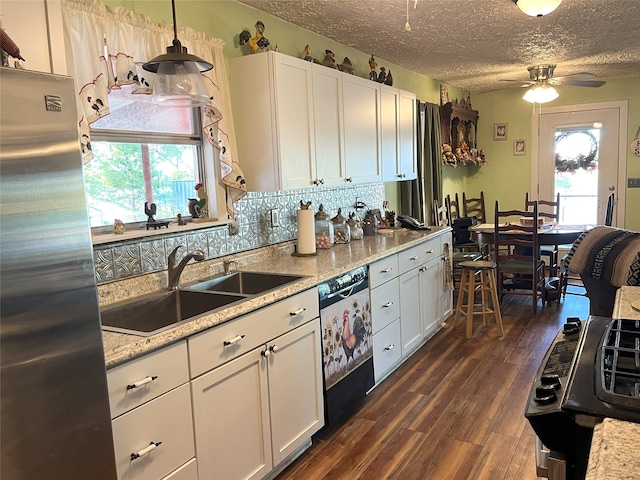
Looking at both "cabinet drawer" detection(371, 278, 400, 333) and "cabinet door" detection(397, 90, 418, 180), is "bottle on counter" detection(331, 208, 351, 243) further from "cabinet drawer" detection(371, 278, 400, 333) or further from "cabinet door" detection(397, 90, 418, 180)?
"cabinet door" detection(397, 90, 418, 180)

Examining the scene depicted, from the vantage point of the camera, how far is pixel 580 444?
0.98 m

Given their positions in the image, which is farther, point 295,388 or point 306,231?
point 306,231

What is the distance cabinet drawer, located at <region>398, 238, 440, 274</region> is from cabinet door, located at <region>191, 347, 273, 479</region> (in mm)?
1605

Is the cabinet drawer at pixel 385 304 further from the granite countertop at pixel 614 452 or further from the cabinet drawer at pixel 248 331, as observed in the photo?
the granite countertop at pixel 614 452

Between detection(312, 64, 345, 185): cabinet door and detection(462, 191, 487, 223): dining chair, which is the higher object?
detection(312, 64, 345, 185): cabinet door

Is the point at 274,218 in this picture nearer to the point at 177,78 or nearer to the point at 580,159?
the point at 177,78

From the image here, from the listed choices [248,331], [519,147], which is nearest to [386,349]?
[248,331]

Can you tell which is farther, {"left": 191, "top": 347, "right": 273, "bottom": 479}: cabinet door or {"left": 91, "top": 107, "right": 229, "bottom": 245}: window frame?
{"left": 91, "top": 107, "right": 229, "bottom": 245}: window frame

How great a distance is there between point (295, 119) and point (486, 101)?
4825mm

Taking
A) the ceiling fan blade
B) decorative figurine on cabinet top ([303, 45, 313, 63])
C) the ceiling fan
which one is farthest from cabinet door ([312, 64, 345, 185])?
the ceiling fan blade

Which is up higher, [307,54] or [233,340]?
[307,54]

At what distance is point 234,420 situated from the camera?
2023mm

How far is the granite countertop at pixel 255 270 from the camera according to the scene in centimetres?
163

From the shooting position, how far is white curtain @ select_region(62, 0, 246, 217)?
2070 millimetres
